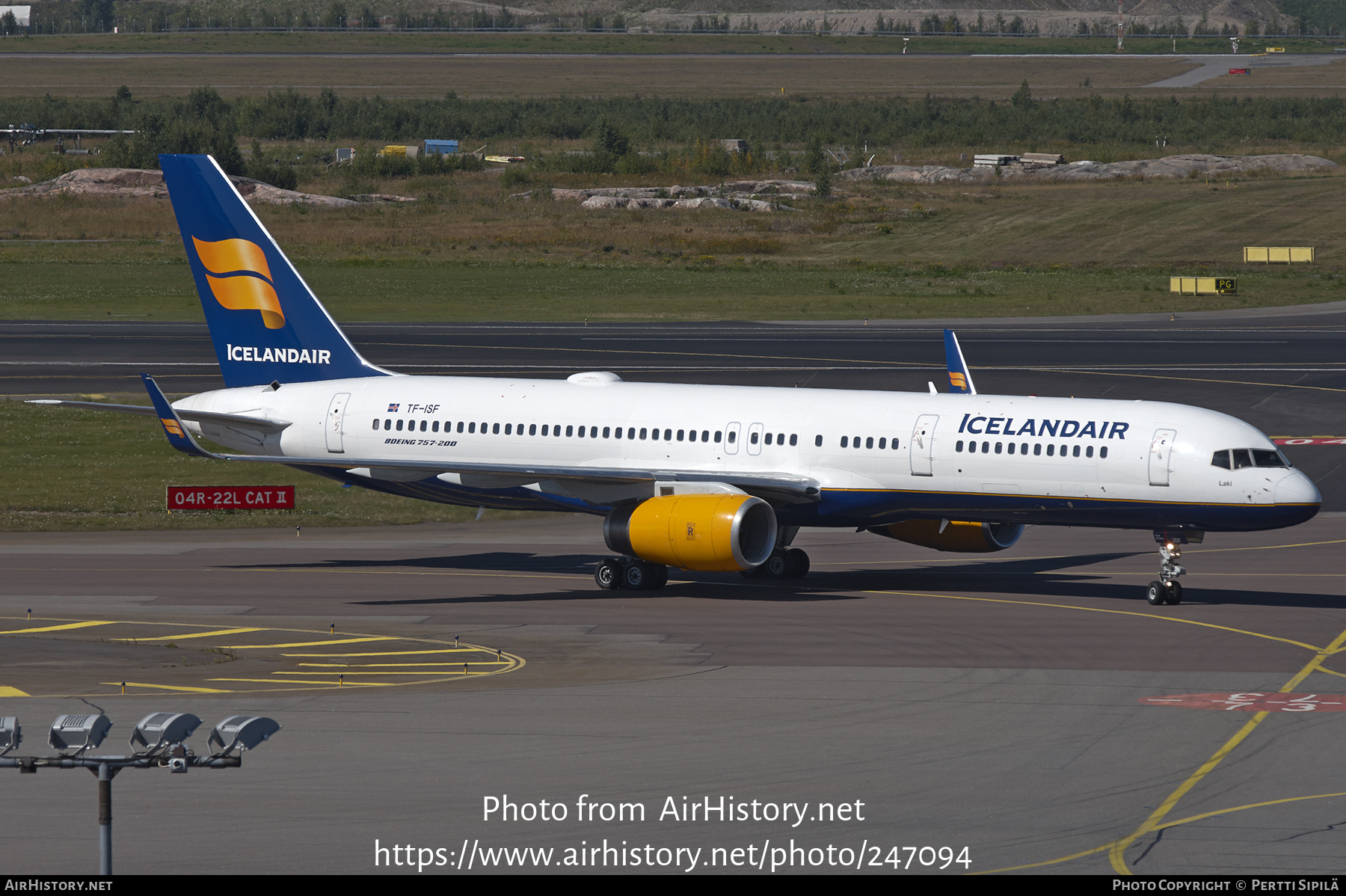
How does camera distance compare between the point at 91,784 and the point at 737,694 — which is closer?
the point at 91,784

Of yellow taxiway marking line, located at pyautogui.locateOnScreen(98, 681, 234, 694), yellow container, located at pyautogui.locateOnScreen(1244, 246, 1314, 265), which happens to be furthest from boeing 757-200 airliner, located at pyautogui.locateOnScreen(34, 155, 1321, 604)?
yellow container, located at pyautogui.locateOnScreen(1244, 246, 1314, 265)

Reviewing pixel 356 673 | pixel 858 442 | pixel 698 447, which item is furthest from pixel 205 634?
pixel 858 442

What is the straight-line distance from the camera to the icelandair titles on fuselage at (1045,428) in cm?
4025

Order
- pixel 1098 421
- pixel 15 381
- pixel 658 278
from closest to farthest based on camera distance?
pixel 1098 421 < pixel 15 381 < pixel 658 278

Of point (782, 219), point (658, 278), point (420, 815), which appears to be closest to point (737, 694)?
point (420, 815)

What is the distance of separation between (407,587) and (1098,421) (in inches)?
696

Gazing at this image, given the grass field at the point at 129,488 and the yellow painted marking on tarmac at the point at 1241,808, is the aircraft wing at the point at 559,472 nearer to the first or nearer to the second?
the grass field at the point at 129,488

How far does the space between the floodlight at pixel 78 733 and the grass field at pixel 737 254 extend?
95.1m

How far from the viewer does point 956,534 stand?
4481 cm

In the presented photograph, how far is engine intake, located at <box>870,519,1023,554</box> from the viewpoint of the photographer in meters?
44.6

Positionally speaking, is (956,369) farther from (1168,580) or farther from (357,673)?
(357,673)

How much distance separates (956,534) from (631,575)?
8.73 m
